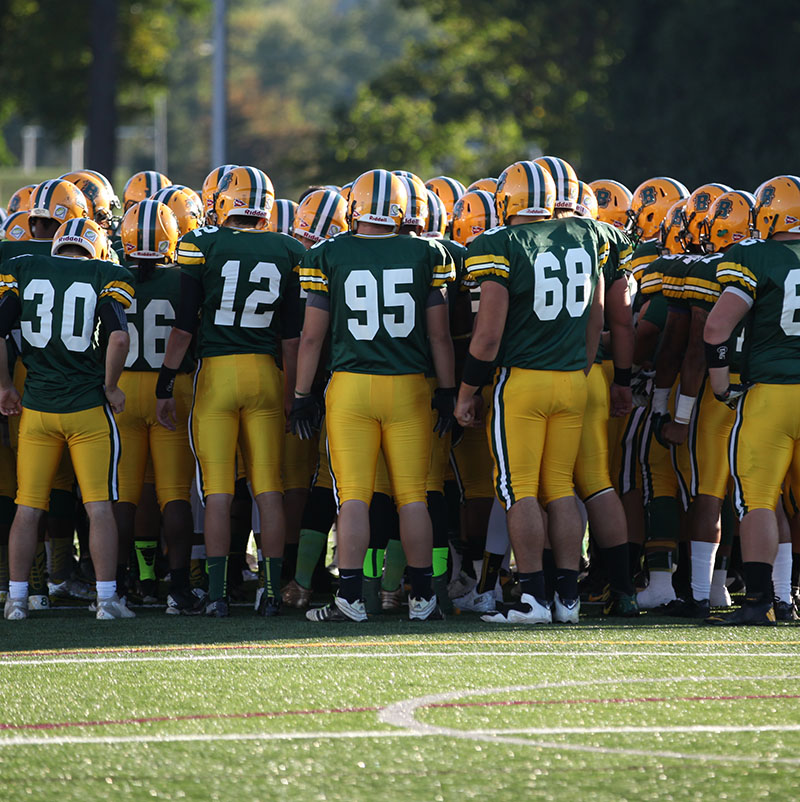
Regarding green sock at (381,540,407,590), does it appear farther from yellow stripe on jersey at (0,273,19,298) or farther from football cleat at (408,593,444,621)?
yellow stripe on jersey at (0,273,19,298)

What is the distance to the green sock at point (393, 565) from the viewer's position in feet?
24.5

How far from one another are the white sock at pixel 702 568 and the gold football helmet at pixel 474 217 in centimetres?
204

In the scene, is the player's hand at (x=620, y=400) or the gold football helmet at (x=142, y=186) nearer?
the player's hand at (x=620, y=400)

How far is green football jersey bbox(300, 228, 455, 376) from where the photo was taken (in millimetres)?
6875

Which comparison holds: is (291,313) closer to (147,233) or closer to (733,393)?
(147,233)

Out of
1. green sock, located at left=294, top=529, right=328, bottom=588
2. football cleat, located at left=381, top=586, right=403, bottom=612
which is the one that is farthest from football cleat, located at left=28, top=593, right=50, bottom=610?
football cleat, located at left=381, top=586, right=403, bottom=612

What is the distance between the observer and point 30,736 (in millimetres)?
4574

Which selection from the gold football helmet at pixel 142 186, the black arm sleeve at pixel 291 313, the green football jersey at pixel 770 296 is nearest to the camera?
the green football jersey at pixel 770 296

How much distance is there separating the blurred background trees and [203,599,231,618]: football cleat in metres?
17.6

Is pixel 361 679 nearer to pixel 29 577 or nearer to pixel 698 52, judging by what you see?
pixel 29 577

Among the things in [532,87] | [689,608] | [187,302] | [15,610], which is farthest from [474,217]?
[532,87]

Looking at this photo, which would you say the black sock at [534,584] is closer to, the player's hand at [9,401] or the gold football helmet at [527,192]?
the gold football helmet at [527,192]

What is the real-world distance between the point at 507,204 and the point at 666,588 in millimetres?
2024

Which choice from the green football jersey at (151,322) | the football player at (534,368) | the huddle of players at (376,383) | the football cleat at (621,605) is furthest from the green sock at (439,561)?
the green football jersey at (151,322)
